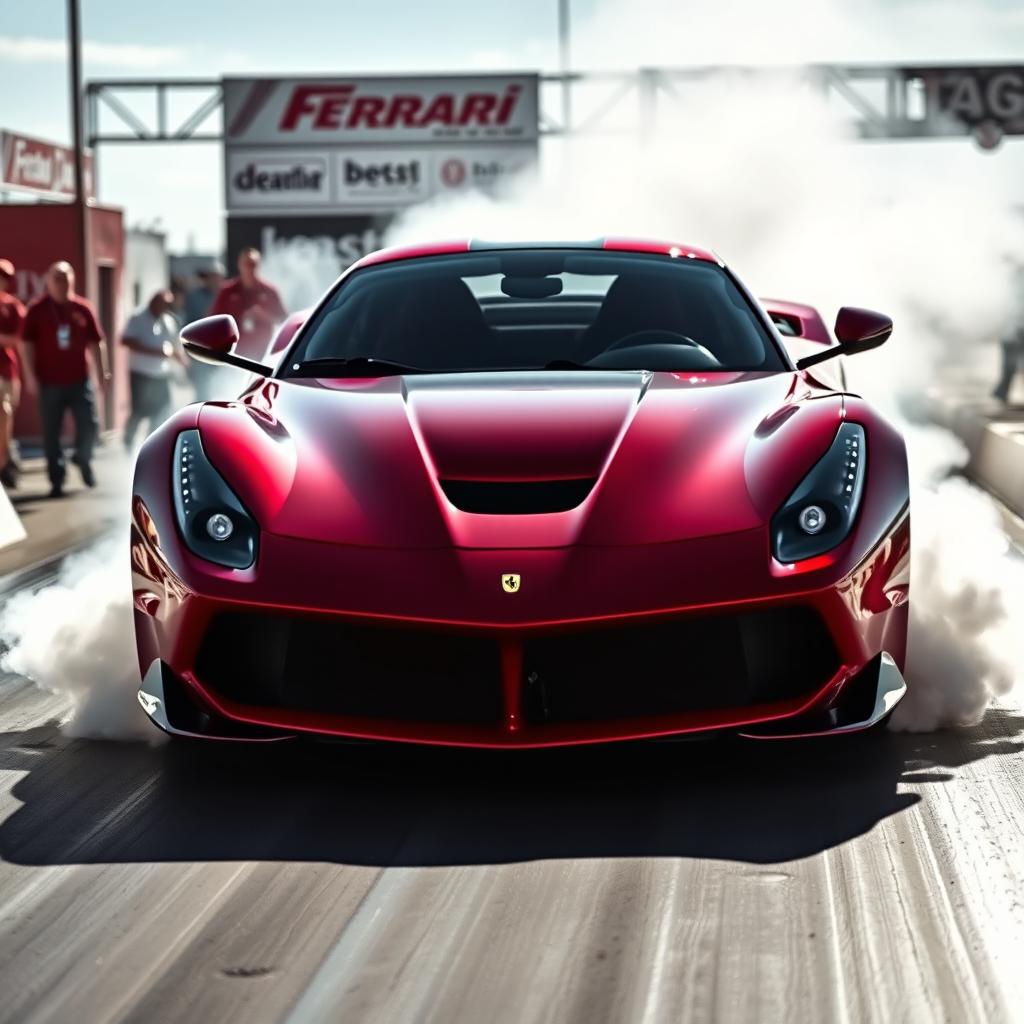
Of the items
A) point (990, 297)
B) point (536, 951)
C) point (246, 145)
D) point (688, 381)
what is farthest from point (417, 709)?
point (246, 145)

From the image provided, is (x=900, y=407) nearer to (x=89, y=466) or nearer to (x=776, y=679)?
(x=89, y=466)

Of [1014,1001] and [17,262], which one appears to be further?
[17,262]

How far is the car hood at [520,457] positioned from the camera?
4.62m

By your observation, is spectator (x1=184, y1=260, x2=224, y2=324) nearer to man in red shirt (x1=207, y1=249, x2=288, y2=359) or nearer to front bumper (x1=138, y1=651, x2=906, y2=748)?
man in red shirt (x1=207, y1=249, x2=288, y2=359)

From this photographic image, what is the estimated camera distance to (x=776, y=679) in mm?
4617

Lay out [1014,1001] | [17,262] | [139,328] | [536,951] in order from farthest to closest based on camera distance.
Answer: [17,262] < [139,328] < [536,951] < [1014,1001]

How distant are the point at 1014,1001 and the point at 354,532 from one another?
1885mm

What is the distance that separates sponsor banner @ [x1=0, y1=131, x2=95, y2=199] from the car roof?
2069 centimetres

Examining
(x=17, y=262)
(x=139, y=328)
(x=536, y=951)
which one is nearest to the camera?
(x=536, y=951)

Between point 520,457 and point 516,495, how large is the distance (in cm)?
13

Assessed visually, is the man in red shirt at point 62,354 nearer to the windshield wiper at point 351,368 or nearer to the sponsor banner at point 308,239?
the windshield wiper at point 351,368

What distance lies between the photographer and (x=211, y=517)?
4816mm

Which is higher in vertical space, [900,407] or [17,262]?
[17,262]

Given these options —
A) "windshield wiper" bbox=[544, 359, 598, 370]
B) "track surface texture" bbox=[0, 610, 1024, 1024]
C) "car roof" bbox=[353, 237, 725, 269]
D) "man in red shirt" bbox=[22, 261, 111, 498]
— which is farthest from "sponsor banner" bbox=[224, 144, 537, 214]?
"track surface texture" bbox=[0, 610, 1024, 1024]
